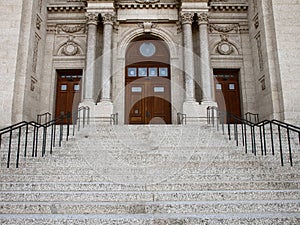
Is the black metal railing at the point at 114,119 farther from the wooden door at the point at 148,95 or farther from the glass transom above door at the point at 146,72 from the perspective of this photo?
the glass transom above door at the point at 146,72

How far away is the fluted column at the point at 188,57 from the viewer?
1188 cm

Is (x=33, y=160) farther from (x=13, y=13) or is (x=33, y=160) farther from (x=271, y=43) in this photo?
(x=271, y=43)

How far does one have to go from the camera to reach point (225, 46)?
43.7 feet

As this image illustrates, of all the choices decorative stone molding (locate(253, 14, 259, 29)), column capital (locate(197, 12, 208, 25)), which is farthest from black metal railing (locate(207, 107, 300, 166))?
column capital (locate(197, 12, 208, 25))

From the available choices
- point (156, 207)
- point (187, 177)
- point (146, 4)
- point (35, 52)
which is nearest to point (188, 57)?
point (146, 4)

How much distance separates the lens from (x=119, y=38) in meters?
13.3

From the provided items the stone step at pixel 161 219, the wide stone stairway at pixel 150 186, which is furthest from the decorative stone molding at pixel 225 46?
the stone step at pixel 161 219

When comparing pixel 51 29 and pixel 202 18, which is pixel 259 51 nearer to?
pixel 202 18

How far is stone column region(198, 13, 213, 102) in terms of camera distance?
465 inches

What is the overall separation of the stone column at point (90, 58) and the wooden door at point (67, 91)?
142cm

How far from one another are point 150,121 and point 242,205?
30.5ft

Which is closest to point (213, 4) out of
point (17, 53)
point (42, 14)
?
point (42, 14)

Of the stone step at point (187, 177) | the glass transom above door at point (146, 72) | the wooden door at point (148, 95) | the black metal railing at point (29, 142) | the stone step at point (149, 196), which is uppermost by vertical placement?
the glass transom above door at point (146, 72)

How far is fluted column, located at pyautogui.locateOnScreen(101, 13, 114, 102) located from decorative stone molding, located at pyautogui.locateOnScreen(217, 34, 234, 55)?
212 inches
